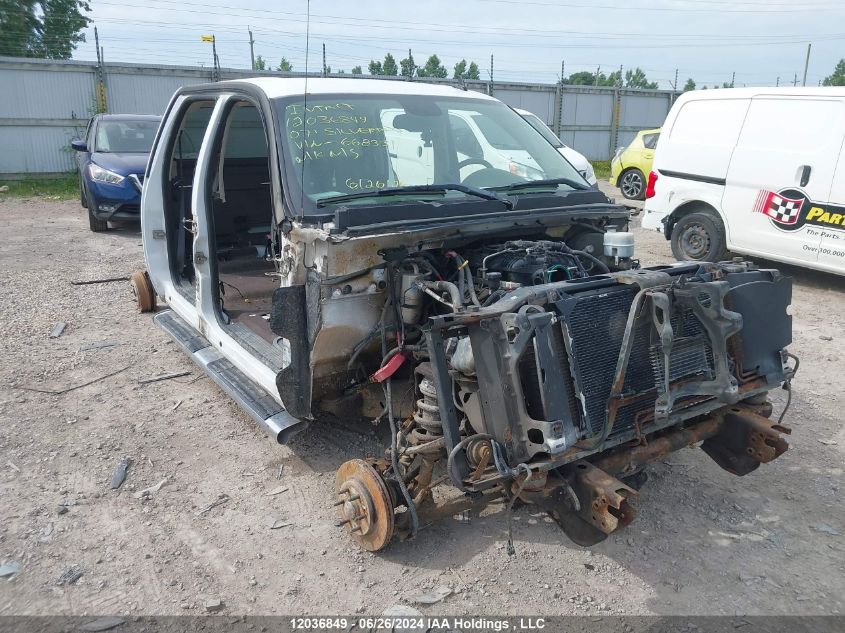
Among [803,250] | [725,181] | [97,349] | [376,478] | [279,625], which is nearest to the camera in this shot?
[279,625]

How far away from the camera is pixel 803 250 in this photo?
730 centimetres

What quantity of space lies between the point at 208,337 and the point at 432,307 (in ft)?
6.24

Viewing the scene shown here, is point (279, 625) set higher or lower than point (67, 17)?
lower

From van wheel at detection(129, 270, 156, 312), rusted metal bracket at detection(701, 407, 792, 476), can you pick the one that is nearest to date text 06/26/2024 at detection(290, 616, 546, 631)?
rusted metal bracket at detection(701, 407, 792, 476)

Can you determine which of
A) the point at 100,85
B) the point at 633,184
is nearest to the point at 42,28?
the point at 100,85

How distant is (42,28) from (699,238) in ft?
94.6

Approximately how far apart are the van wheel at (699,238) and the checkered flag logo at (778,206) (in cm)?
56

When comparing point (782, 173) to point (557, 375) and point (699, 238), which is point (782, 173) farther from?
point (557, 375)

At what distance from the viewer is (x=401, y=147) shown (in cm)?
391

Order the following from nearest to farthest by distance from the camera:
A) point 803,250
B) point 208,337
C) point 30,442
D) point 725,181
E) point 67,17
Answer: point 30,442 → point 208,337 → point 803,250 → point 725,181 → point 67,17

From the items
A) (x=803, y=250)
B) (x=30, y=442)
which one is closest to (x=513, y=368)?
(x=30, y=442)

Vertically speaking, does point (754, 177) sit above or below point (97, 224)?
above

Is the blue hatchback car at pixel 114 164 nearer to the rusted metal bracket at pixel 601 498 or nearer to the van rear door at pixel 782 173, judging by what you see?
the van rear door at pixel 782 173

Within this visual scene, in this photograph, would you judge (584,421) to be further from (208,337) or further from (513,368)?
(208,337)
